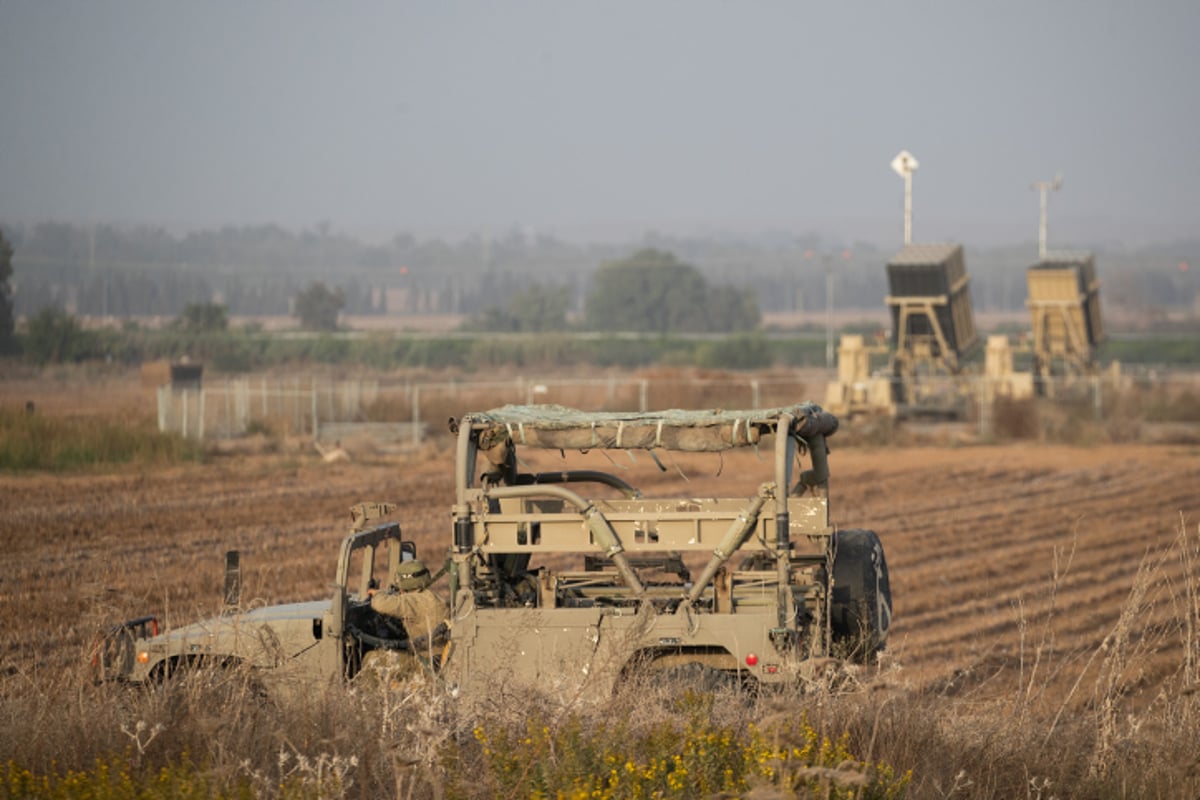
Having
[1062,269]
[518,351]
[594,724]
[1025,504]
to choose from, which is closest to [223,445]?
[1025,504]

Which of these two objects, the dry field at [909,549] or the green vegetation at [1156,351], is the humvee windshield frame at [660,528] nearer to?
the dry field at [909,549]

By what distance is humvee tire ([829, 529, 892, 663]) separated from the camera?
10.0 m

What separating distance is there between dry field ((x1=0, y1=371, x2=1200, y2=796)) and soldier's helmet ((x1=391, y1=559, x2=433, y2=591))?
3.97 feet

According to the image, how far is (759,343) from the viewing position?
305 feet

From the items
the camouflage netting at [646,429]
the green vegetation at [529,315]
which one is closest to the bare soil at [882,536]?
the camouflage netting at [646,429]

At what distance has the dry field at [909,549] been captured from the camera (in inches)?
428

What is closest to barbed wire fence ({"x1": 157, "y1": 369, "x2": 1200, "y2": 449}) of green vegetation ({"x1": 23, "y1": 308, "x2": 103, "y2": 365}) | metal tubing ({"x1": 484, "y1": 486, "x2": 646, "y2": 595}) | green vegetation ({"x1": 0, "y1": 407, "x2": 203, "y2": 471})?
green vegetation ({"x1": 23, "y1": 308, "x2": 103, "y2": 365})

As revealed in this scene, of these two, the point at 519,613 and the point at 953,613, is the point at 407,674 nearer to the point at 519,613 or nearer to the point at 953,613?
the point at 519,613

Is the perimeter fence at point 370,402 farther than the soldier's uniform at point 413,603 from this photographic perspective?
Yes

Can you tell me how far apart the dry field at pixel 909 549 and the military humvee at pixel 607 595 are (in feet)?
1.62

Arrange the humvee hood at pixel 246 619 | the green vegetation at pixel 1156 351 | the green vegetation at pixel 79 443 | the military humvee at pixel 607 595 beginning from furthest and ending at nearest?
the green vegetation at pixel 1156 351, the green vegetation at pixel 79 443, the humvee hood at pixel 246 619, the military humvee at pixel 607 595

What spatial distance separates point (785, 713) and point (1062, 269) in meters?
42.7

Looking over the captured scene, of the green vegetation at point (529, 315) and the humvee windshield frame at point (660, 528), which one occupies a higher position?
the green vegetation at point (529, 315)

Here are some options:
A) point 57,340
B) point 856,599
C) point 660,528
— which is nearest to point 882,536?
point 856,599
